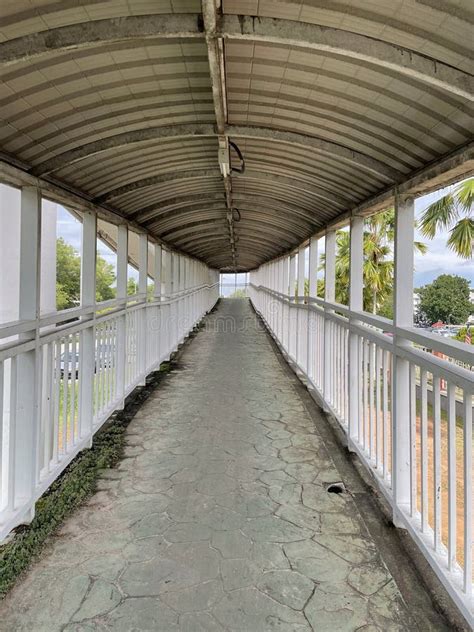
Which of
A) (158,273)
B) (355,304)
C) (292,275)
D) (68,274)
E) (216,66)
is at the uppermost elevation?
(68,274)

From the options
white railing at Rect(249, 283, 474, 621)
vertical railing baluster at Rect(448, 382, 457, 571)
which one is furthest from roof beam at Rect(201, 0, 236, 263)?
vertical railing baluster at Rect(448, 382, 457, 571)

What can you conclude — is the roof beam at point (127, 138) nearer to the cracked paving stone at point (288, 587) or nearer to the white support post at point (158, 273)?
the cracked paving stone at point (288, 587)

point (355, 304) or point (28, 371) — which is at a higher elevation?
point (355, 304)

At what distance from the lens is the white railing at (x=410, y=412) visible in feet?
5.79

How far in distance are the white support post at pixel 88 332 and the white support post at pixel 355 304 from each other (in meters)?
2.20

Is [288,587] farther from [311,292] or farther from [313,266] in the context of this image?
[313,266]

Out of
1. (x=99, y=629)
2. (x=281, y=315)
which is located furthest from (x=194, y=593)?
(x=281, y=315)

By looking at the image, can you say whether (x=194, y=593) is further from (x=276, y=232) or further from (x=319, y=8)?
(x=276, y=232)

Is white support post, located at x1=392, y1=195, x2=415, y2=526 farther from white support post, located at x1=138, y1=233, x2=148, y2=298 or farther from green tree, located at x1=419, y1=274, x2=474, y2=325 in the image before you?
green tree, located at x1=419, y1=274, x2=474, y2=325

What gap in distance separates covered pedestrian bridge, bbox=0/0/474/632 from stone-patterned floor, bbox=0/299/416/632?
0.05ft

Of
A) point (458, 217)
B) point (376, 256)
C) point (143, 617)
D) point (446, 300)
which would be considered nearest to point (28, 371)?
point (143, 617)

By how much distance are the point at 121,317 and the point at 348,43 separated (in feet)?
12.1

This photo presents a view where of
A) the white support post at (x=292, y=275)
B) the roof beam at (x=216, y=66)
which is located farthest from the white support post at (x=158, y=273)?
the roof beam at (x=216, y=66)

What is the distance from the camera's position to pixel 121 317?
Answer: 4.76 m
